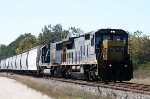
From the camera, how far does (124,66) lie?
23.6 metres

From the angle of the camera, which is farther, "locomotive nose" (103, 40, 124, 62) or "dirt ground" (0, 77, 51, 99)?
"locomotive nose" (103, 40, 124, 62)

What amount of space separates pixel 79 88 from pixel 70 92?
684mm

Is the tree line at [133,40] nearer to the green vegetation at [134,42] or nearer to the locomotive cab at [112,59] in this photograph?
the green vegetation at [134,42]

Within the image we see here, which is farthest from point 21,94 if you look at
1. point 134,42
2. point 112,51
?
point 134,42

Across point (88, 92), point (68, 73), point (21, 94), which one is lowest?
point (21, 94)

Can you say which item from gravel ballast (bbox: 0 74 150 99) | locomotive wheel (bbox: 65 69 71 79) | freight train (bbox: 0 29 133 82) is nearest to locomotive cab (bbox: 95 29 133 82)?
freight train (bbox: 0 29 133 82)

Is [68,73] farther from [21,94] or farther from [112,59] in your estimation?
[112,59]

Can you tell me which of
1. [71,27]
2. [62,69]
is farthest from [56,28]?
[62,69]

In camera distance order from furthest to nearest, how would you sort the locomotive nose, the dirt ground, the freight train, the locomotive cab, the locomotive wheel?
the locomotive wheel, the locomotive nose, the freight train, the locomotive cab, the dirt ground

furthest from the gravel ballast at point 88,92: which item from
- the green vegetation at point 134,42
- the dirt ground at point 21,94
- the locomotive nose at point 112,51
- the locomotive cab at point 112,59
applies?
the green vegetation at point 134,42

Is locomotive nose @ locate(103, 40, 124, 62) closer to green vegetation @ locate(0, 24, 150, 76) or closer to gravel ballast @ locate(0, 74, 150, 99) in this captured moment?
gravel ballast @ locate(0, 74, 150, 99)

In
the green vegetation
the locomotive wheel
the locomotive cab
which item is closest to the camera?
the locomotive cab

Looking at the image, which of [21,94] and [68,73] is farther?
[68,73]

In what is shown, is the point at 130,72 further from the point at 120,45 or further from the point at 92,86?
the point at 92,86
